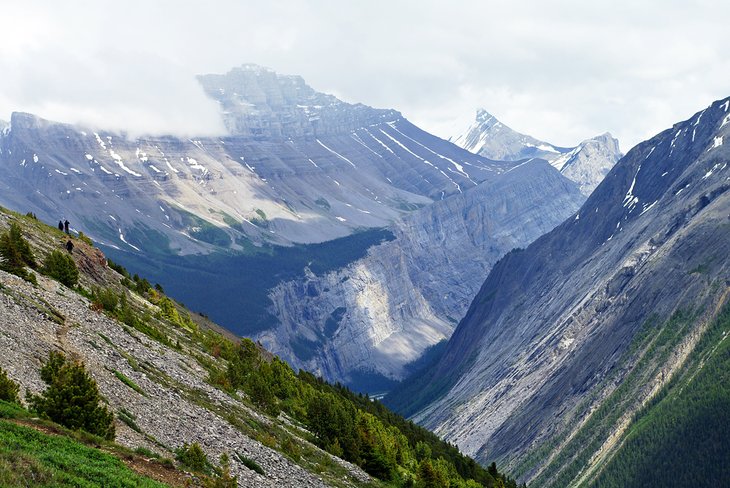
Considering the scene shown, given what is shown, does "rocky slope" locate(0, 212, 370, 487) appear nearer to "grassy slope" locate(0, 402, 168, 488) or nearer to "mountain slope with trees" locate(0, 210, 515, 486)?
"mountain slope with trees" locate(0, 210, 515, 486)

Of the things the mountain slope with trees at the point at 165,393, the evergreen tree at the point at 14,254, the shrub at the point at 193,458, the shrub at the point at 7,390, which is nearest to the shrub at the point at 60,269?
the mountain slope with trees at the point at 165,393

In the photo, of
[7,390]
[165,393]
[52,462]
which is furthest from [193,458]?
[165,393]

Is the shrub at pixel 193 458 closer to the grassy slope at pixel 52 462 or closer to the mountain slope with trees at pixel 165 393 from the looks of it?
the mountain slope with trees at pixel 165 393

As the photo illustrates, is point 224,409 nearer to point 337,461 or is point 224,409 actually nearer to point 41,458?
point 337,461

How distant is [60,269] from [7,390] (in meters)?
30.2

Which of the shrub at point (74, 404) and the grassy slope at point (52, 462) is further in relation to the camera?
the shrub at point (74, 404)

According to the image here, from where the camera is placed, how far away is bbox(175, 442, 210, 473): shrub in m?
41.9

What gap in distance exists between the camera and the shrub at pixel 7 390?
39.3 metres

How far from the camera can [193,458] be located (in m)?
42.0

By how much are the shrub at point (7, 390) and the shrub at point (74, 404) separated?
2.64ft

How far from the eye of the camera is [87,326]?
57.0 m

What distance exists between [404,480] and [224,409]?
64.3 ft

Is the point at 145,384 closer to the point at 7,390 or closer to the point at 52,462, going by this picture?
the point at 7,390

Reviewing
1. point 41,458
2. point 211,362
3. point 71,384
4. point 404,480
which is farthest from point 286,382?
point 41,458
